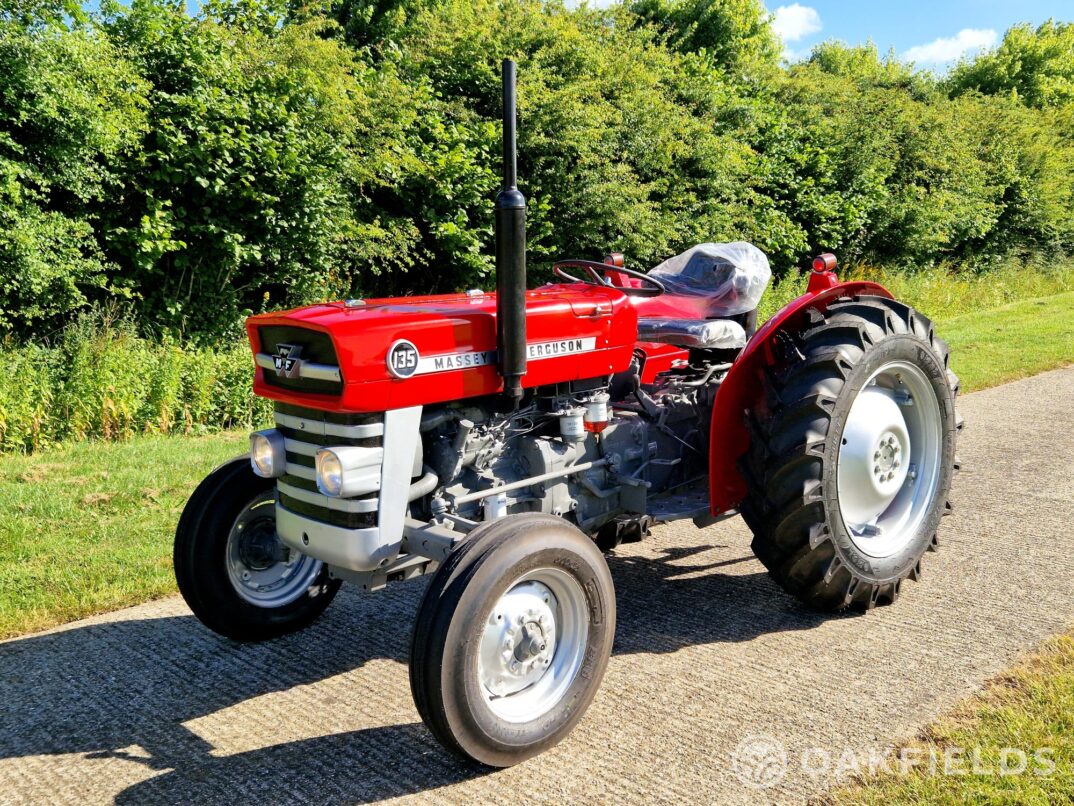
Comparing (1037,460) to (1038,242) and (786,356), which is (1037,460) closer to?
(786,356)

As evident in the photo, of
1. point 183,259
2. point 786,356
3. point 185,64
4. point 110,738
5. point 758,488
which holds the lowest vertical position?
point 110,738

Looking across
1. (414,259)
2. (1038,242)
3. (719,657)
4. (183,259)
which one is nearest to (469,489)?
(719,657)

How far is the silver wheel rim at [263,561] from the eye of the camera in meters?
3.82

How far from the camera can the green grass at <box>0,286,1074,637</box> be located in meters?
4.21

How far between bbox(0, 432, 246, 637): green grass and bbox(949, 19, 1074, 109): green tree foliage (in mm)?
35015

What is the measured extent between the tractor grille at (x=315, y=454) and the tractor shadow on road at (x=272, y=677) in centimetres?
70

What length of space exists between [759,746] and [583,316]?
1.70 metres

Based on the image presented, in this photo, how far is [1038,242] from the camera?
2250cm

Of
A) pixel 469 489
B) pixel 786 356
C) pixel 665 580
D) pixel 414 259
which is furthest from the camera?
pixel 414 259

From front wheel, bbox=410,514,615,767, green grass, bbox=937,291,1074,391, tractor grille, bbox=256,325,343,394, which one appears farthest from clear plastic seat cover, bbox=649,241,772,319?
green grass, bbox=937,291,1074,391

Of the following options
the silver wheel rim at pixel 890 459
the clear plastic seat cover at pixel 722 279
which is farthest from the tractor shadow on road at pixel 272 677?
the clear plastic seat cover at pixel 722 279

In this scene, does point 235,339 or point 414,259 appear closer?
point 235,339

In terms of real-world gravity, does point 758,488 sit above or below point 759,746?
above

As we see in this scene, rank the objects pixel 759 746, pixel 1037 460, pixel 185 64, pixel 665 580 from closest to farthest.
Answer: pixel 759 746
pixel 665 580
pixel 1037 460
pixel 185 64
